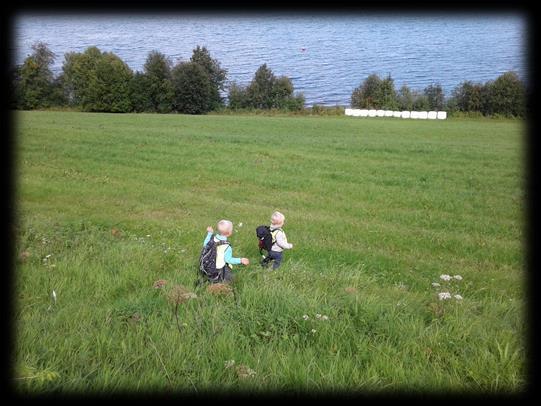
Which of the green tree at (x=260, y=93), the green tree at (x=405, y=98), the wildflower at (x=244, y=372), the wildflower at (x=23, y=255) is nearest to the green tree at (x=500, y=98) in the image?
the green tree at (x=405, y=98)

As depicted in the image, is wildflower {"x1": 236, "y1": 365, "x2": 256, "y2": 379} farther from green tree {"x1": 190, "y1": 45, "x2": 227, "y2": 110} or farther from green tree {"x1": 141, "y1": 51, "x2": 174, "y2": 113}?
green tree {"x1": 141, "y1": 51, "x2": 174, "y2": 113}

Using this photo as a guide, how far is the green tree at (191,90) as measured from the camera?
29641 mm

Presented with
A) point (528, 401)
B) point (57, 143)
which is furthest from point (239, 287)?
point (57, 143)

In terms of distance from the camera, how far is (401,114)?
167 feet

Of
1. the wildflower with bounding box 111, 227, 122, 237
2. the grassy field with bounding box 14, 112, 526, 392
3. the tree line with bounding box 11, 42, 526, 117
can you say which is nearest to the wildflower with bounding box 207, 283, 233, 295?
the grassy field with bounding box 14, 112, 526, 392

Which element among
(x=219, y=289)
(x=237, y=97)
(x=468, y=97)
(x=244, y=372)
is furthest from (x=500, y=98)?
(x=244, y=372)

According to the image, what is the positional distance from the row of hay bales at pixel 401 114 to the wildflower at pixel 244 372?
49365 mm

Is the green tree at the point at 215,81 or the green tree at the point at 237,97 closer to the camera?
the green tree at the point at 215,81

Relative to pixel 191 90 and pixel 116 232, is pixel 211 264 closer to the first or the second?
pixel 116 232

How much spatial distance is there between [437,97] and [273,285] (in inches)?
2085

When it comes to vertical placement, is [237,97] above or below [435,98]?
below

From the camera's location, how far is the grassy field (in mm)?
2662

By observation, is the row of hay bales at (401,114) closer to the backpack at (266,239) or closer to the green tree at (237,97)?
the green tree at (237,97)

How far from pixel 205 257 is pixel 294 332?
1305mm
